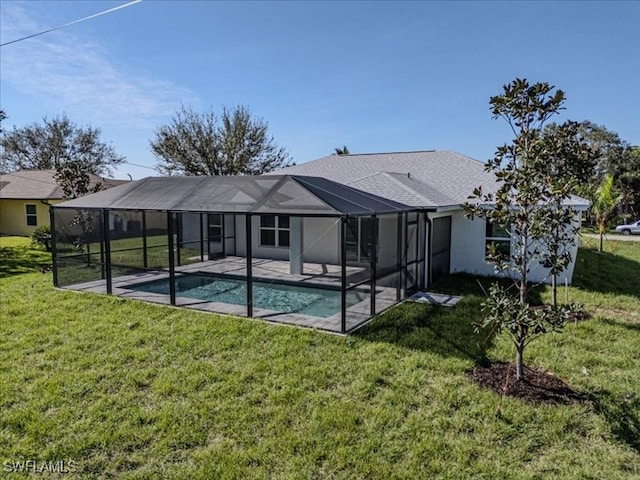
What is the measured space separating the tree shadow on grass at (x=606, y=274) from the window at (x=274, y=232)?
9.21m

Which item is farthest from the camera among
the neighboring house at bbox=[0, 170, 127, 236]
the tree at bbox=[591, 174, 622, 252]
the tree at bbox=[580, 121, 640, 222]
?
the tree at bbox=[580, 121, 640, 222]

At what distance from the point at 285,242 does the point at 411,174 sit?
17.3 ft

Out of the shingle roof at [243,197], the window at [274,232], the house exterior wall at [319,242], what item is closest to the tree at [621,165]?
the house exterior wall at [319,242]

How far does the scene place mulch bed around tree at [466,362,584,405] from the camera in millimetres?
5047

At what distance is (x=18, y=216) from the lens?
25719 millimetres

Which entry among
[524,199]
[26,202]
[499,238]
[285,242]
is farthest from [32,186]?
[524,199]

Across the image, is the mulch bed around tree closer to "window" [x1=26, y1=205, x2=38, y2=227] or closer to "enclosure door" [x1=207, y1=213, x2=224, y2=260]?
"enclosure door" [x1=207, y1=213, x2=224, y2=260]

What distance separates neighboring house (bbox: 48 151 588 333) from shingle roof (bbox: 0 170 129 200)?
13.0 metres

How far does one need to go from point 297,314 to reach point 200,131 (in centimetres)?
2324

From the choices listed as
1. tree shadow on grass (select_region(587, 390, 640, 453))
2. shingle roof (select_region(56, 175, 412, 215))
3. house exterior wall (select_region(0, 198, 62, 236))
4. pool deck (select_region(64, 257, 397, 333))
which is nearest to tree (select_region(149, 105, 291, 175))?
house exterior wall (select_region(0, 198, 62, 236))

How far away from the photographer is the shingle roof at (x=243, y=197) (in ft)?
26.2

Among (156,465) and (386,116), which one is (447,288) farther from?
(386,116)

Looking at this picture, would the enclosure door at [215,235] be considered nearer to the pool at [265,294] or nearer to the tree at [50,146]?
the pool at [265,294]

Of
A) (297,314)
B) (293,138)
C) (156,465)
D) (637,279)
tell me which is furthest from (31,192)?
(637,279)
